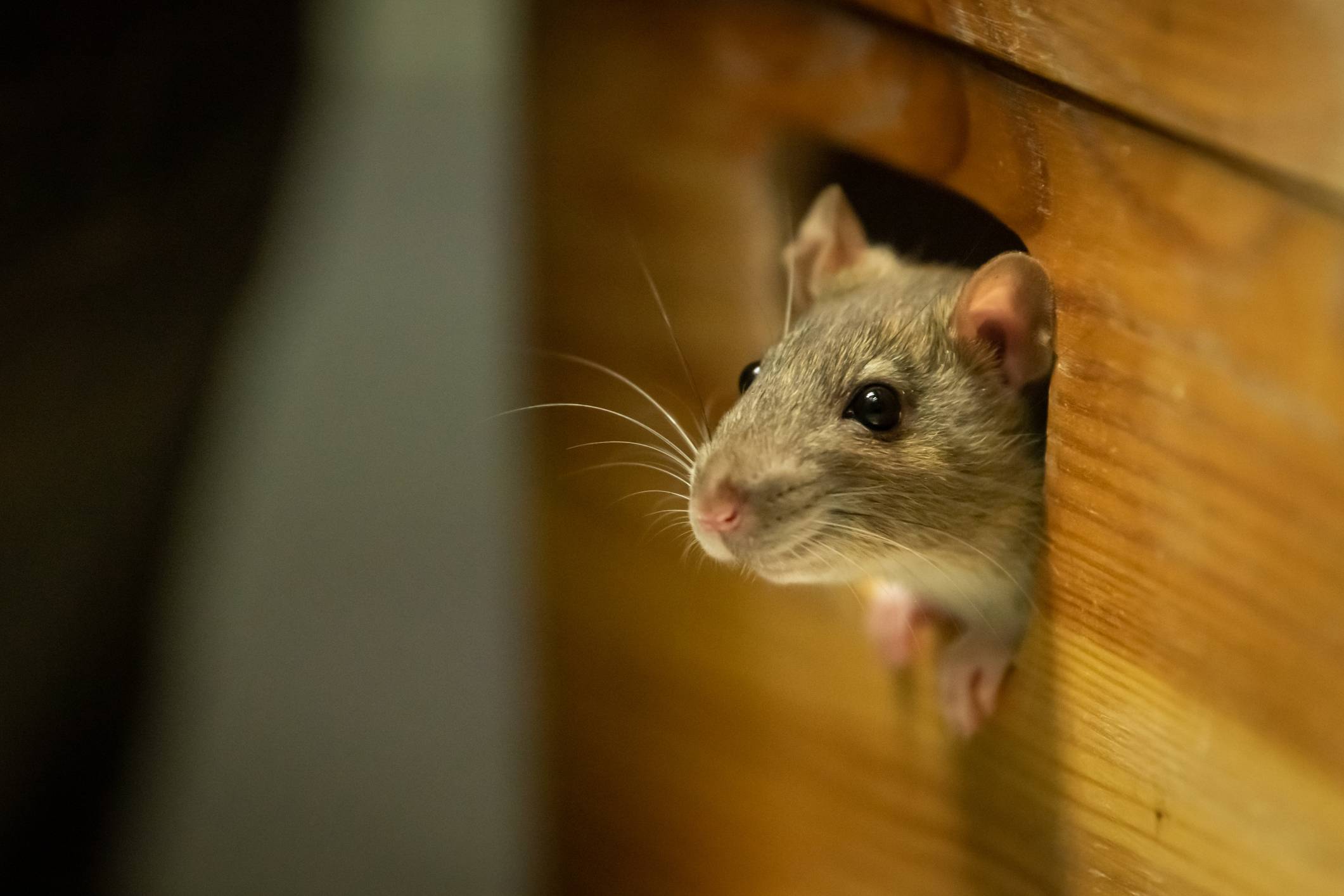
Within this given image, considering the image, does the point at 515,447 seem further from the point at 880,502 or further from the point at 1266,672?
the point at 1266,672

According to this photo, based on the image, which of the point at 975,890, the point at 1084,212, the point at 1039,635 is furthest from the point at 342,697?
the point at 1084,212

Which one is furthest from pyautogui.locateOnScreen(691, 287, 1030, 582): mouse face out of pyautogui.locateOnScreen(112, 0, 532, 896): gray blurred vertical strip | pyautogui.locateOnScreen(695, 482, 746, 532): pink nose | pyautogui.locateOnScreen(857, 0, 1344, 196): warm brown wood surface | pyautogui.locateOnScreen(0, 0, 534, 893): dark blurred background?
pyautogui.locateOnScreen(112, 0, 532, 896): gray blurred vertical strip

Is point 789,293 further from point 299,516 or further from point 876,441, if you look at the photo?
point 299,516

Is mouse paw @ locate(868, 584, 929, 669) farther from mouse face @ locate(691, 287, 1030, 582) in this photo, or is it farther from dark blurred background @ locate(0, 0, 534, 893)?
dark blurred background @ locate(0, 0, 534, 893)

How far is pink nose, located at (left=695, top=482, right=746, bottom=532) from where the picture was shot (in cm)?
81

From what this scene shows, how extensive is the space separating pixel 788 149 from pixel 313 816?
5.82 feet

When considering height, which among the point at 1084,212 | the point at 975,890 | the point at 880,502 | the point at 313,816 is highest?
the point at 1084,212

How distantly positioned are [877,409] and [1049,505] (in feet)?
0.51

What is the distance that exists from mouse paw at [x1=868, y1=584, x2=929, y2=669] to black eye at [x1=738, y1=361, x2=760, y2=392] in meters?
0.21

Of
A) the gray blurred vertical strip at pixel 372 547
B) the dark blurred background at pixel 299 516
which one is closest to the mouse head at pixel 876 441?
the dark blurred background at pixel 299 516

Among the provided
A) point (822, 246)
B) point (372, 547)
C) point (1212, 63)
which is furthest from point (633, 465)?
point (372, 547)

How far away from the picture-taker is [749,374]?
3.03ft

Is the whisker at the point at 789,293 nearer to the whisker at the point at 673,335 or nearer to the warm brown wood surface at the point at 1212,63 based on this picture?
the whisker at the point at 673,335

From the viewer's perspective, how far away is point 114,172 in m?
1.28
